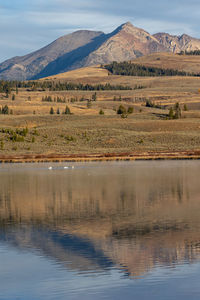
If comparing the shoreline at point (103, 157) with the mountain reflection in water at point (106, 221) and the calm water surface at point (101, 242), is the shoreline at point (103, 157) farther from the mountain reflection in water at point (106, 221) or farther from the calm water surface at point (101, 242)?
the calm water surface at point (101, 242)

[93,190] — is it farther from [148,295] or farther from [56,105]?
[56,105]

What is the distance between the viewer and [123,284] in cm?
1372

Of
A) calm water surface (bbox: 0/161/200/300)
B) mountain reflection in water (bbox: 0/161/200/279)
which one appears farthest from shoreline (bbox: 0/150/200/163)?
calm water surface (bbox: 0/161/200/300)

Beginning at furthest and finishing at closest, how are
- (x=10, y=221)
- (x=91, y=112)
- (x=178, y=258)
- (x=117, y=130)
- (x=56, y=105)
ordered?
(x=56, y=105)
(x=91, y=112)
(x=117, y=130)
(x=10, y=221)
(x=178, y=258)

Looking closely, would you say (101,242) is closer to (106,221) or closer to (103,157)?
(106,221)

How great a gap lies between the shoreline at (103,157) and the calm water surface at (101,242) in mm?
32923

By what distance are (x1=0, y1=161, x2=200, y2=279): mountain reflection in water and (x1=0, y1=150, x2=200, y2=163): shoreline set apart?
26183 millimetres

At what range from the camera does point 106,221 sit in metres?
23.3

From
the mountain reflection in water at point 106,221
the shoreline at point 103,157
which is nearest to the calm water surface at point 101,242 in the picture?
the mountain reflection in water at point 106,221

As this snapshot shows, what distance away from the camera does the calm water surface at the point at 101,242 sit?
13594 mm

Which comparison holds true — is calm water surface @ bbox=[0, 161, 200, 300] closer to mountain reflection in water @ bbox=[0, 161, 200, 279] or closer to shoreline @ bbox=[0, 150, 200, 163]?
mountain reflection in water @ bbox=[0, 161, 200, 279]

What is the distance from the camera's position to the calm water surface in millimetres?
13594

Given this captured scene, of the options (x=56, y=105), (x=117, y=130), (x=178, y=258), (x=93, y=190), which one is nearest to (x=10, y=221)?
(x=178, y=258)

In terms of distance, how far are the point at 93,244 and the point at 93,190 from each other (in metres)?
17.4
